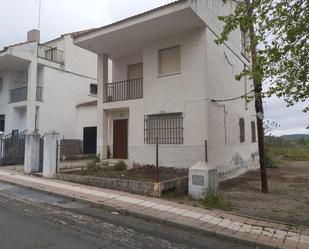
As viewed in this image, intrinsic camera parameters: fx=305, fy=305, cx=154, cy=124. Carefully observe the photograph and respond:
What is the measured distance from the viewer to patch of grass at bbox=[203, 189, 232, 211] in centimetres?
828

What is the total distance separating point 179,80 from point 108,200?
654 centimetres

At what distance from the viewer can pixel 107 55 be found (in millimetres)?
16375

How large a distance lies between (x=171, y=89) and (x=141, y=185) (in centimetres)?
524

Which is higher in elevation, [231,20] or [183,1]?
[183,1]

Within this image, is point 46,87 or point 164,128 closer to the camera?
point 164,128

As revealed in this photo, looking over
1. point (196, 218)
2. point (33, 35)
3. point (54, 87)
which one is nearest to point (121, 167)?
point (196, 218)

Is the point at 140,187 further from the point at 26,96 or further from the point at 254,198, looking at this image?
the point at 26,96

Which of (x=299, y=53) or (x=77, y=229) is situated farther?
(x=299, y=53)

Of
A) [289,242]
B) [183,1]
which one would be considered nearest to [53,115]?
[183,1]

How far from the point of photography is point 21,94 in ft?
72.4

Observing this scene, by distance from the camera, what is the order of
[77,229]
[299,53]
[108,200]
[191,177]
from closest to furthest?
[77,229]
[299,53]
[108,200]
[191,177]

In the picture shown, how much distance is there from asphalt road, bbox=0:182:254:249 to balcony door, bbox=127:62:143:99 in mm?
8261

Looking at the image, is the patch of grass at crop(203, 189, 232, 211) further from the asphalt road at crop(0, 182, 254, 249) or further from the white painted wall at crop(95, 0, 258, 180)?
the white painted wall at crop(95, 0, 258, 180)

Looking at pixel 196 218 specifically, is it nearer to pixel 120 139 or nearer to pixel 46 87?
pixel 120 139
